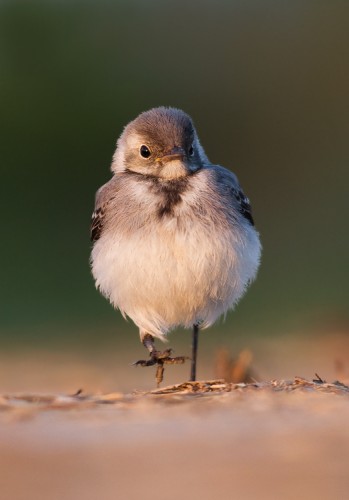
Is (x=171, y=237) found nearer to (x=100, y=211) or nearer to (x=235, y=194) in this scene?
(x=235, y=194)

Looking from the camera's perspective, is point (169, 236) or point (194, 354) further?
point (194, 354)

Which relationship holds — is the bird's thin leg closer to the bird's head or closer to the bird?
the bird

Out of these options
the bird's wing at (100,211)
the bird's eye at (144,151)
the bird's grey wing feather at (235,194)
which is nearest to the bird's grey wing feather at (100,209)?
the bird's wing at (100,211)

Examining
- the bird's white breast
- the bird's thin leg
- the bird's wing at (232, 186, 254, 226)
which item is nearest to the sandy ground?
the bird's white breast

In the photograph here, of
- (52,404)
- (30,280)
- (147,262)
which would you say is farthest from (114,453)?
(30,280)

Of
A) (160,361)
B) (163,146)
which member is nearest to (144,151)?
(163,146)

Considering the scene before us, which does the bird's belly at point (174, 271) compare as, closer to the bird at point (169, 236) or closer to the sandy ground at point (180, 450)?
the bird at point (169, 236)

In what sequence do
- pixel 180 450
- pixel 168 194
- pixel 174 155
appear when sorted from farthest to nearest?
1. pixel 174 155
2. pixel 168 194
3. pixel 180 450

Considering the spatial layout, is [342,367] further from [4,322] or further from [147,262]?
[4,322]
